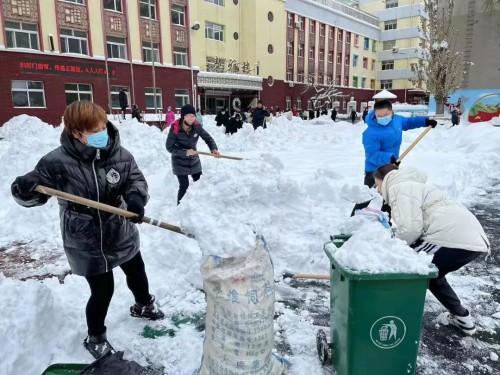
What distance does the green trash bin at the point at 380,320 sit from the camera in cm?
187

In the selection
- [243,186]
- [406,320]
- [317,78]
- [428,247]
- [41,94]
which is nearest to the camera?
[406,320]

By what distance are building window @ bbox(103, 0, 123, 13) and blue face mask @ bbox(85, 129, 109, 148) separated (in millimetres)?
23889

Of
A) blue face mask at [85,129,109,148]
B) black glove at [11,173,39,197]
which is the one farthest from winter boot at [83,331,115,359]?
blue face mask at [85,129,109,148]

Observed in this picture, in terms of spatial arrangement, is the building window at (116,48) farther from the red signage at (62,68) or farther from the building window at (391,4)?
the building window at (391,4)

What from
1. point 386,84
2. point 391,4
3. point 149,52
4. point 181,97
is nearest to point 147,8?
point 149,52

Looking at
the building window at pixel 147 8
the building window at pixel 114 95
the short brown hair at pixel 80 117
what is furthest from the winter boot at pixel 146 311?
the building window at pixel 147 8

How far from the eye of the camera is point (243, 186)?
3.58 meters

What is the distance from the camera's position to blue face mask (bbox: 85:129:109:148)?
2.27m

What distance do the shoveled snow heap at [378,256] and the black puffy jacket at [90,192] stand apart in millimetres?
1367

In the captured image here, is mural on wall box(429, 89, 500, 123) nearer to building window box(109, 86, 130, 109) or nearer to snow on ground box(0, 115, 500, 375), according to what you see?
snow on ground box(0, 115, 500, 375)

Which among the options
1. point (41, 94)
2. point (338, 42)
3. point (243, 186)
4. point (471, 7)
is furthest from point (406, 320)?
point (338, 42)

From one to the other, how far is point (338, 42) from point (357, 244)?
46.5 metres

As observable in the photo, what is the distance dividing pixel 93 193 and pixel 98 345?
1063mm

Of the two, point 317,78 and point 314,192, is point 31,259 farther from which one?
point 317,78
